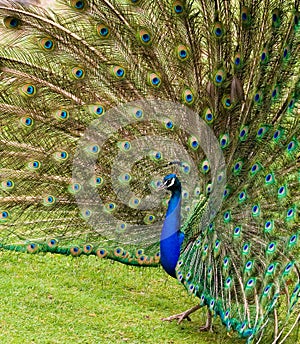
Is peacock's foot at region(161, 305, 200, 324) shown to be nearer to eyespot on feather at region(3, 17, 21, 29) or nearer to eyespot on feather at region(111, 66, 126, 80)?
eyespot on feather at region(111, 66, 126, 80)

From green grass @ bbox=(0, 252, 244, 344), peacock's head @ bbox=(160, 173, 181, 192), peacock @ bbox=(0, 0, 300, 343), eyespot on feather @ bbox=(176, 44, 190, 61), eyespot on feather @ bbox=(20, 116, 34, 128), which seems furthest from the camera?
eyespot on feather @ bbox=(20, 116, 34, 128)

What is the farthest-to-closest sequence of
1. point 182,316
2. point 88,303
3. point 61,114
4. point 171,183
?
point 88,303 → point 182,316 → point 61,114 → point 171,183

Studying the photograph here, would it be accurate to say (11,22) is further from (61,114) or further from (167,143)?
(167,143)

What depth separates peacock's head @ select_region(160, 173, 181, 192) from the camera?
4660 mm

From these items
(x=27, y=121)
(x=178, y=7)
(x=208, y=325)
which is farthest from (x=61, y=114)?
(x=208, y=325)

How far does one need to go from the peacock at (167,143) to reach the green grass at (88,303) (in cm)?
29

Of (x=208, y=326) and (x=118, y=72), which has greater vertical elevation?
(x=118, y=72)

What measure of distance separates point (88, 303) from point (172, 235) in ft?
3.96

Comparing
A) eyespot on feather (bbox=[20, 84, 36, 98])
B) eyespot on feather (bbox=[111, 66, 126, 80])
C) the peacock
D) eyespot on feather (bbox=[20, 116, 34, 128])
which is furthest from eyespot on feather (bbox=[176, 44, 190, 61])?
eyespot on feather (bbox=[20, 116, 34, 128])

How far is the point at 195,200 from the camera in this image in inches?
195

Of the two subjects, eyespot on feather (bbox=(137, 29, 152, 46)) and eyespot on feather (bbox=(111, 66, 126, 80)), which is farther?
eyespot on feather (bbox=(111, 66, 126, 80))

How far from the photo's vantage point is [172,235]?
15.8ft

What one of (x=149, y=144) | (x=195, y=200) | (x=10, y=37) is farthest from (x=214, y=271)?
(x=10, y=37)

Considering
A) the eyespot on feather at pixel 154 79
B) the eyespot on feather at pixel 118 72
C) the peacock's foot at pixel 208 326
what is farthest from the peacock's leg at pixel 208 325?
the eyespot on feather at pixel 118 72
